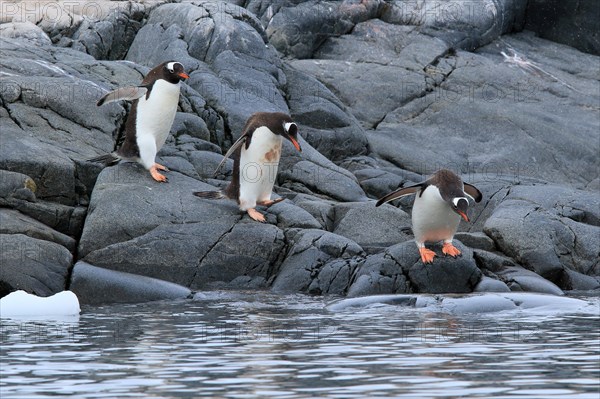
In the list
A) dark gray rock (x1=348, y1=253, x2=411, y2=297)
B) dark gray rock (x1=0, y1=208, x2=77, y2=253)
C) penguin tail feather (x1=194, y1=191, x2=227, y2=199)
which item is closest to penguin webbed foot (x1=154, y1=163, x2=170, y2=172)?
penguin tail feather (x1=194, y1=191, x2=227, y2=199)

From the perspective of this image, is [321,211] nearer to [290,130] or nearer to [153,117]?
[290,130]

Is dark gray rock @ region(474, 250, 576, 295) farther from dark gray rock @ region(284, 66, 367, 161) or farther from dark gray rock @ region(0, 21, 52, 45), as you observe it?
dark gray rock @ region(0, 21, 52, 45)

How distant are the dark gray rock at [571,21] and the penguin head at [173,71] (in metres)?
13.3

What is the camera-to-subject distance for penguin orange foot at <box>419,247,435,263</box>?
39.2 feet

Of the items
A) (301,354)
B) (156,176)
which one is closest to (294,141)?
(156,176)

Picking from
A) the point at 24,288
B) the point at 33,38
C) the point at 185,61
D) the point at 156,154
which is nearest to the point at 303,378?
the point at 24,288

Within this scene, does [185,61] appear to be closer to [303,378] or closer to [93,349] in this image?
[93,349]

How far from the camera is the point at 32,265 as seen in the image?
38.0ft

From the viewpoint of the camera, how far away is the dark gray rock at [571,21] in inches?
966

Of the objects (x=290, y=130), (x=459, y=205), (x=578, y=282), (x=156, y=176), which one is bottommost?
(x=578, y=282)

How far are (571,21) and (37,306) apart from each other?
707 inches

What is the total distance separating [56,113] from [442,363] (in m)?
9.13

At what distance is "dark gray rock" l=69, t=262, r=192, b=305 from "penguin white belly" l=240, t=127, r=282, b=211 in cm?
183

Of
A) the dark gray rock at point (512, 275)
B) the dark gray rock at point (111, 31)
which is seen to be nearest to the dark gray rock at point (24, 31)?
the dark gray rock at point (111, 31)
